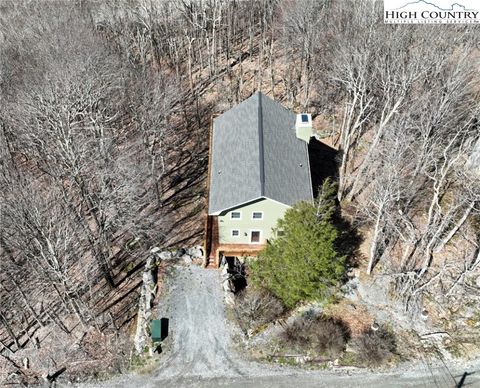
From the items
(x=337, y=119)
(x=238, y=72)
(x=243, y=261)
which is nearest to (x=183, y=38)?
(x=238, y=72)

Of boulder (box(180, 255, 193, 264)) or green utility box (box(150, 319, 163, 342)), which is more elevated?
boulder (box(180, 255, 193, 264))

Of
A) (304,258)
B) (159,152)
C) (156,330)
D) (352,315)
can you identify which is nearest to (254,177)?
(304,258)

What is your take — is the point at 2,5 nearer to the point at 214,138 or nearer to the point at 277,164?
the point at 214,138

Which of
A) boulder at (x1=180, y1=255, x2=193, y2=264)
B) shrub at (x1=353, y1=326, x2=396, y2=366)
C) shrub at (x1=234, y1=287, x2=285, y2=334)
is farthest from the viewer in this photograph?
boulder at (x1=180, y1=255, x2=193, y2=264)

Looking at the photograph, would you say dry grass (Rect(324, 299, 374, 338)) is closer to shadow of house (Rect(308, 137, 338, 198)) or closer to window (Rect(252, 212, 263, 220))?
window (Rect(252, 212, 263, 220))

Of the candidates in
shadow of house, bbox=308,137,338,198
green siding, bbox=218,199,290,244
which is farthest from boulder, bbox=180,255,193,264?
shadow of house, bbox=308,137,338,198

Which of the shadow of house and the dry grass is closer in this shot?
the dry grass
